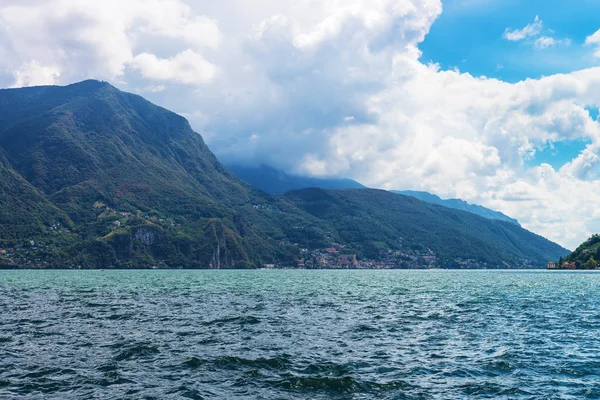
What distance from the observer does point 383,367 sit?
104ft

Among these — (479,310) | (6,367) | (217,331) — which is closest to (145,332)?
(217,331)

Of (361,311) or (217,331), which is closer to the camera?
(217,331)

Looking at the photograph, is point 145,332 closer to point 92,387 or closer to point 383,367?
point 92,387

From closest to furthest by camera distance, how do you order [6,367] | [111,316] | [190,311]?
[6,367]
[111,316]
[190,311]

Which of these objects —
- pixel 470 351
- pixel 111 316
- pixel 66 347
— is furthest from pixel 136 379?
pixel 111 316

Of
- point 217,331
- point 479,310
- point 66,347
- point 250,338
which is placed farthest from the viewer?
point 479,310

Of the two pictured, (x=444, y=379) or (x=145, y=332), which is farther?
(x=145, y=332)

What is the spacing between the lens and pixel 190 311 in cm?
6091

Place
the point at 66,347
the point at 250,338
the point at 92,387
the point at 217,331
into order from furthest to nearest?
1. the point at 217,331
2. the point at 250,338
3. the point at 66,347
4. the point at 92,387

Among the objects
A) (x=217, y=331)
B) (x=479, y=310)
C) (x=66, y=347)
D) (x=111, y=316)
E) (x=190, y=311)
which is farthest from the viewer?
(x=479, y=310)

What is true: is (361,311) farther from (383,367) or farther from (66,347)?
(66,347)

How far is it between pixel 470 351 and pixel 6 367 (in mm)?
32163

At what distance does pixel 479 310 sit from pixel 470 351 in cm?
3028

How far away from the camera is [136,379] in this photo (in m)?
28.0
